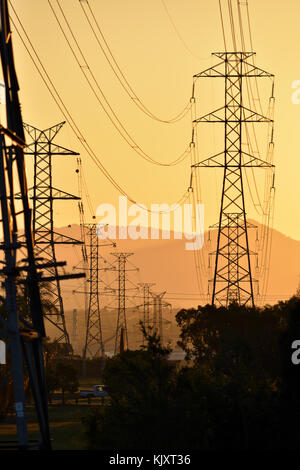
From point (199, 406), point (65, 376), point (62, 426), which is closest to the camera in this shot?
point (199, 406)

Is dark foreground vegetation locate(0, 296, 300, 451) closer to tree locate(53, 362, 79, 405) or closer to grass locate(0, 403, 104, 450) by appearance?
grass locate(0, 403, 104, 450)

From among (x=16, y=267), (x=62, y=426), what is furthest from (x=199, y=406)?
(x=62, y=426)

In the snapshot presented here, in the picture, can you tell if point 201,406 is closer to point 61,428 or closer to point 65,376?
point 61,428

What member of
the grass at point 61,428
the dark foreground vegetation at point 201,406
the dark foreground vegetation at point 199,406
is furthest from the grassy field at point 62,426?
the dark foreground vegetation at point 201,406

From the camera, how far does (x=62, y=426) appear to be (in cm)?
10888

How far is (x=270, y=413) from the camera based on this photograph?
7388 centimetres

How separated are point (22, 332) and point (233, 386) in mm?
23937

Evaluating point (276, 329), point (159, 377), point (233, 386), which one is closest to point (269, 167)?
point (276, 329)

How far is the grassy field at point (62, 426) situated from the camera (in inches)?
3602

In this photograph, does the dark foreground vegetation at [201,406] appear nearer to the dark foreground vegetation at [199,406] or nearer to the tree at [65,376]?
the dark foreground vegetation at [199,406]

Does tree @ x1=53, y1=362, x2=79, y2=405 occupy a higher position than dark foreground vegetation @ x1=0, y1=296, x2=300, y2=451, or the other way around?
tree @ x1=53, y1=362, x2=79, y2=405

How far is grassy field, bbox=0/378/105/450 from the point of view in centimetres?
9150

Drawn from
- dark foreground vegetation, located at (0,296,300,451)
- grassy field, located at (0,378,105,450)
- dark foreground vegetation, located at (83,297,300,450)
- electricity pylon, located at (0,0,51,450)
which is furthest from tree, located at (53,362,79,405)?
electricity pylon, located at (0,0,51,450)

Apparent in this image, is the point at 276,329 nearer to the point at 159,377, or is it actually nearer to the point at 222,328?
the point at 222,328
